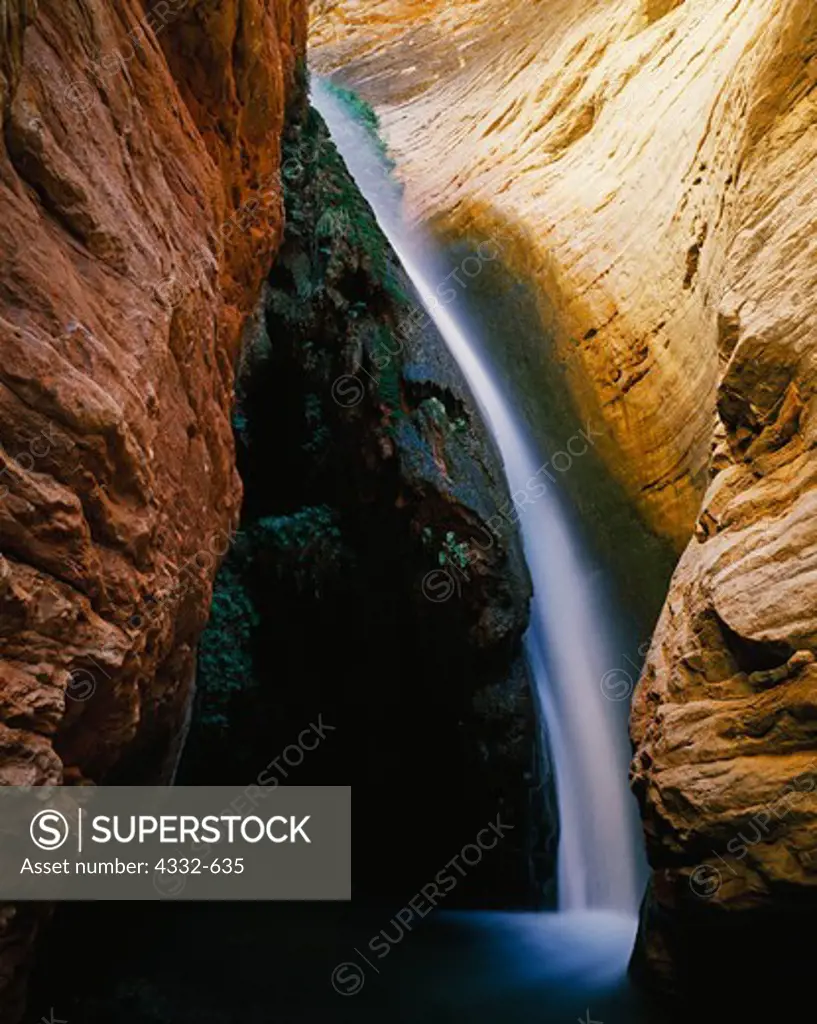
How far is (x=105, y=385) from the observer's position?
3807mm

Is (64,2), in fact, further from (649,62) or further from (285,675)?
(649,62)

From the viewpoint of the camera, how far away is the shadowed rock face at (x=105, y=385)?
10.8 feet

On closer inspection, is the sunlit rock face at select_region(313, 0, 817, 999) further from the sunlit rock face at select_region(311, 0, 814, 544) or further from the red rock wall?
the red rock wall

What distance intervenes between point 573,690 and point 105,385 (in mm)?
5204

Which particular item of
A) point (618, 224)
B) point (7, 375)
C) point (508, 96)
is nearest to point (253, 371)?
point (618, 224)

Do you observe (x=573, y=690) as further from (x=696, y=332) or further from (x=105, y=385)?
(x=105, y=385)

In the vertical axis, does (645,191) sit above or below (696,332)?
above
